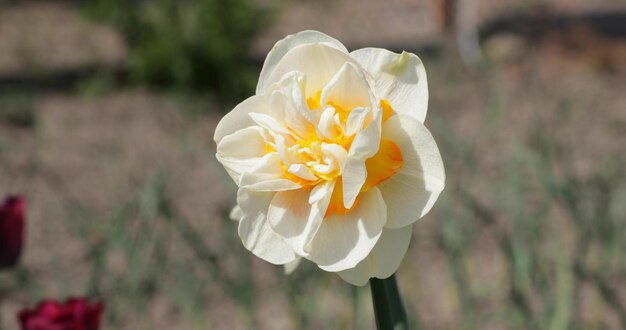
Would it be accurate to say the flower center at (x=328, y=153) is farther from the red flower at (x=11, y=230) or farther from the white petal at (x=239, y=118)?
the red flower at (x=11, y=230)

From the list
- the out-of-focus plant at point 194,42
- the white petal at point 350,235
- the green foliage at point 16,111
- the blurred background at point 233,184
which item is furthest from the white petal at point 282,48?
the out-of-focus plant at point 194,42

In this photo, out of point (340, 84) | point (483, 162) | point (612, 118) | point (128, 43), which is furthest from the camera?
point (128, 43)

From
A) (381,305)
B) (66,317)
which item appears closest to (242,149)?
(381,305)

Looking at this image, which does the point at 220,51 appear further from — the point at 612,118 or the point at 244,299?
the point at 244,299

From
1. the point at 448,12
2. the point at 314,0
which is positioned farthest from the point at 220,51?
the point at 314,0

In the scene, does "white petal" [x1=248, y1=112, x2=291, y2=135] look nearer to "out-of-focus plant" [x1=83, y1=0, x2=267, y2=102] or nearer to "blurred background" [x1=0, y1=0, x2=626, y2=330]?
"blurred background" [x1=0, y1=0, x2=626, y2=330]

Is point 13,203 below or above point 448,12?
above
